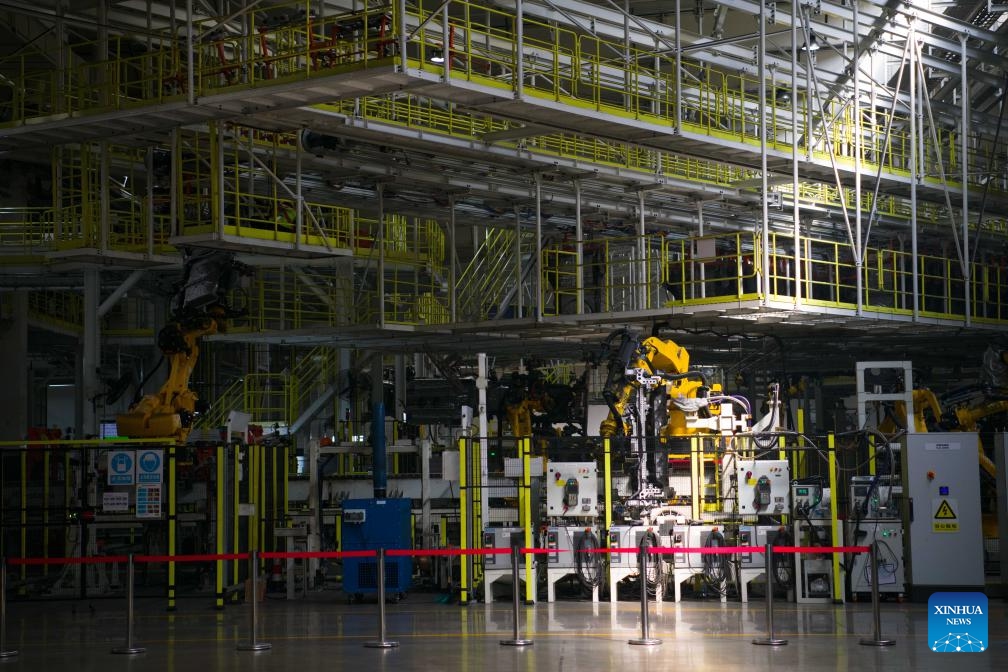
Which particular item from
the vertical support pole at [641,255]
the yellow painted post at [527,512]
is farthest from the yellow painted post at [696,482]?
the vertical support pole at [641,255]

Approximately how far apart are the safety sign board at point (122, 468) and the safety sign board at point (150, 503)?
0.23m

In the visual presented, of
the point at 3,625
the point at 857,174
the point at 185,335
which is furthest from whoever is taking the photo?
the point at 857,174

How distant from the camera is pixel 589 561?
19.2 meters

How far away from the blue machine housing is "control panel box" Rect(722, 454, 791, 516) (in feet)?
15.2

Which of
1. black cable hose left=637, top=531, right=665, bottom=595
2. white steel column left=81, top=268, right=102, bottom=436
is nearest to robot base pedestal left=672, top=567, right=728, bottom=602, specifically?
black cable hose left=637, top=531, right=665, bottom=595

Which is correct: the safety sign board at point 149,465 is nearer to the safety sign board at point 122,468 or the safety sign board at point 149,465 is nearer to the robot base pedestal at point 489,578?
the safety sign board at point 122,468

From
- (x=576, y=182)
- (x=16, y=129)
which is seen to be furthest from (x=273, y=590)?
(x=576, y=182)

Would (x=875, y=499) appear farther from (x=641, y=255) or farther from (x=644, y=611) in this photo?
(x=641, y=255)

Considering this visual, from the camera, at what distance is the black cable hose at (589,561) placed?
62.4ft

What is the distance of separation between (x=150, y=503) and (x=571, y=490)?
19.2ft

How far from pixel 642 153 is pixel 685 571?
12.2 meters

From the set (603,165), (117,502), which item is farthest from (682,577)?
(603,165)

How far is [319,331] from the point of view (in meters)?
28.1

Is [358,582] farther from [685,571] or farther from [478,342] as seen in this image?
[478,342]
